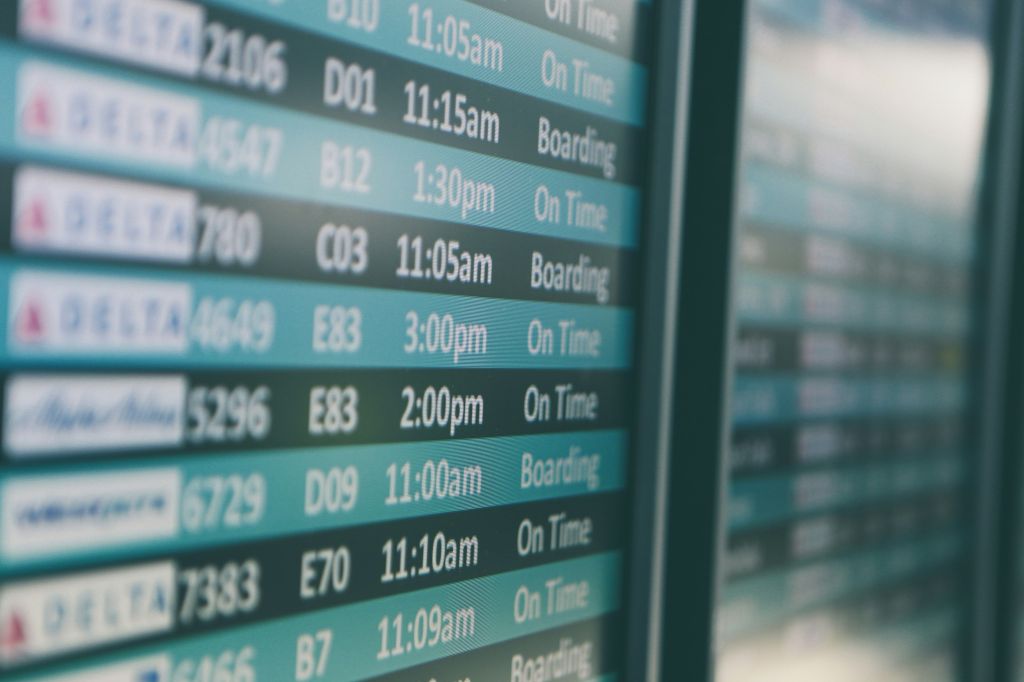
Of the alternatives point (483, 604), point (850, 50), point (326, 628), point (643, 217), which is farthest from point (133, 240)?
point (850, 50)

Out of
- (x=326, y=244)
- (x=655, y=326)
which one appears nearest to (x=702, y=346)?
(x=655, y=326)

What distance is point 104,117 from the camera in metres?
0.79

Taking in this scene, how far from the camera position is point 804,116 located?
165cm

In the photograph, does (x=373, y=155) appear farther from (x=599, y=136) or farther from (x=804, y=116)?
(x=804, y=116)

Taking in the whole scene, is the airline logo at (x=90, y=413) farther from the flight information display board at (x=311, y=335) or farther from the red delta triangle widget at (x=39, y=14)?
the red delta triangle widget at (x=39, y=14)

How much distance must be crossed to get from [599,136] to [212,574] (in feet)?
2.03

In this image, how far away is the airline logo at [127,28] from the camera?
0.76 meters

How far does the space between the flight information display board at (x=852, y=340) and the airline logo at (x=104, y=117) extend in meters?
0.76

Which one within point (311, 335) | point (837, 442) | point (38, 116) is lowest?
point (837, 442)

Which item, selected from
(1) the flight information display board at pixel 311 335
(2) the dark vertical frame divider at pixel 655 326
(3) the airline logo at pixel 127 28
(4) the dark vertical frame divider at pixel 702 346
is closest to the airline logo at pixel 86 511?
(1) the flight information display board at pixel 311 335

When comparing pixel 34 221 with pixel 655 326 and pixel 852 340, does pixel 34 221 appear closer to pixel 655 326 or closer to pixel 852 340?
pixel 655 326

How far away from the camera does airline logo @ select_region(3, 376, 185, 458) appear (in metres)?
0.75

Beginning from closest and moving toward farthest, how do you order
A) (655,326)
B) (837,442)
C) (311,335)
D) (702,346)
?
(311,335), (655,326), (702,346), (837,442)

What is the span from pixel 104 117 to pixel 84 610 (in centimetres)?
31
